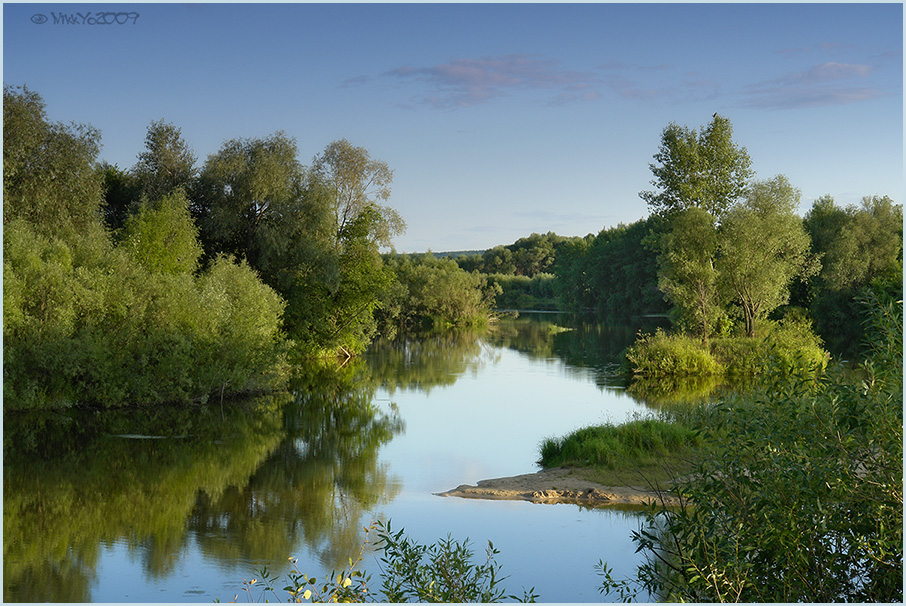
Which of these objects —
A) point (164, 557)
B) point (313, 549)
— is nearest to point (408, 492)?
point (313, 549)

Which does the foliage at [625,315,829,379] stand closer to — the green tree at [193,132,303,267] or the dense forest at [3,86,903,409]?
the dense forest at [3,86,903,409]

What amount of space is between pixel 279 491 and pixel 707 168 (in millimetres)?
24031

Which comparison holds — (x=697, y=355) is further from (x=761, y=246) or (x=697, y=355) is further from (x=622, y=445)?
(x=622, y=445)

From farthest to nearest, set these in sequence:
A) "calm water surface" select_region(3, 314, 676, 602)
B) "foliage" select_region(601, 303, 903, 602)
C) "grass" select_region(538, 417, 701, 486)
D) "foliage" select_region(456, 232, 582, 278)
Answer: "foliage" select_region(456, 232, 582, 278)
"grass" select_region(538, 417, 701, 486)
"calm water surface" select_region(3, 314, 676, 602)
"foliage" select_region(601, 303, 903, 602)

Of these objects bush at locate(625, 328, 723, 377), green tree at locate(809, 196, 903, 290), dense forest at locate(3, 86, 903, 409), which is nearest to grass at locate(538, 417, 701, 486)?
dense forest at locate(3, 86, 903, 409)

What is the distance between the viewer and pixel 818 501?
512 cm

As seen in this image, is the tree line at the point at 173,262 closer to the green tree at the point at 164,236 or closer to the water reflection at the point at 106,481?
the green tree at the point at 164,236

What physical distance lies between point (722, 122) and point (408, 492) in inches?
929

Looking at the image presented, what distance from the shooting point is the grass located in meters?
14.2

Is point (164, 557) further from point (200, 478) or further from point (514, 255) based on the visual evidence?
point (514, 255)

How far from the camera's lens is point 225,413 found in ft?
67.1

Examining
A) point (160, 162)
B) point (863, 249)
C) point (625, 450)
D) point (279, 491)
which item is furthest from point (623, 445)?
point (863, 249)

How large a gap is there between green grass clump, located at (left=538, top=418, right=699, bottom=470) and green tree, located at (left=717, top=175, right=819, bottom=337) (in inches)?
608

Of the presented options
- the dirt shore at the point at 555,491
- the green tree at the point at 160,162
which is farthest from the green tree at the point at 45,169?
the dirt shore at the point at 555,491
